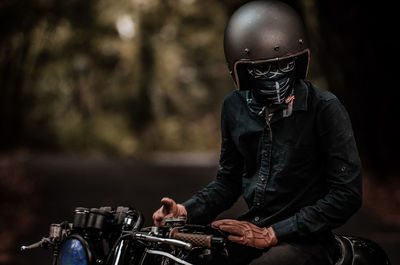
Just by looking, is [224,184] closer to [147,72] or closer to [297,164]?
[297,164]

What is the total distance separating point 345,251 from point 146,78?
98.7ft

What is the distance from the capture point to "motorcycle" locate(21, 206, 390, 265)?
Answer: 2275 mm

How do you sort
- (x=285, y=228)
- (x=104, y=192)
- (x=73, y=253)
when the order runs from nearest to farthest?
(x=73, y=253) < (x=285, y=228) < (x=104, y=192)

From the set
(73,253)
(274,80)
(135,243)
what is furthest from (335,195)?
(73,253)

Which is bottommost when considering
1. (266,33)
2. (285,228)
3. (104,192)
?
(104,192)

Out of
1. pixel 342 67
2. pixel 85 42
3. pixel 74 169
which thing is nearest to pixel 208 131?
pixel 85 42

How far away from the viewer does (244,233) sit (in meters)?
2.43

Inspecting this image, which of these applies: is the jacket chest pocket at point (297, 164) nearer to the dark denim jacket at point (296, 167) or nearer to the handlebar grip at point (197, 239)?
the dark denim jacket at point (296, 167)

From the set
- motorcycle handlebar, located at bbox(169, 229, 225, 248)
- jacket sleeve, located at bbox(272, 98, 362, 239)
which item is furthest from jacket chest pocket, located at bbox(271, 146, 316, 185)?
motorcycle handlebar, located at bbox(169, 229, 225, 248)

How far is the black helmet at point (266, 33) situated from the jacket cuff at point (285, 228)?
0.65 meters

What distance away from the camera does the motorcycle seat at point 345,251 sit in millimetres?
2577

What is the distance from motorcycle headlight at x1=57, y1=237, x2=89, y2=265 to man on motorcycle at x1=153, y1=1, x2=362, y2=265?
431 millimetres

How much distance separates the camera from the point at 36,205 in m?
13.0

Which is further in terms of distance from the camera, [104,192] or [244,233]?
[104,192]
